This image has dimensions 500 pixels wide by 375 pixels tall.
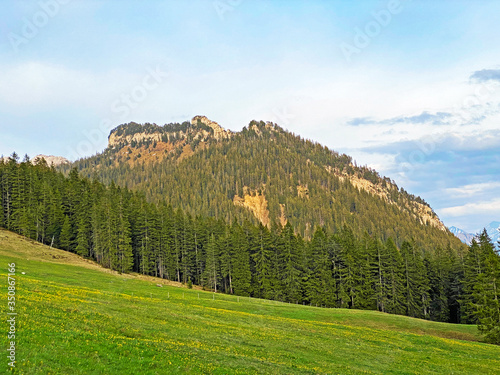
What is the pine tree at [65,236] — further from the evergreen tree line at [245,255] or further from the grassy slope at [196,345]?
the grassy slope at [196,345]

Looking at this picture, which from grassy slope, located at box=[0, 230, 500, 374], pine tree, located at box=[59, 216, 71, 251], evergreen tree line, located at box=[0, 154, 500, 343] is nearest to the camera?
grassy slope, located at box=[0, 230, 500, 374]

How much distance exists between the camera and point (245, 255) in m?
96.9

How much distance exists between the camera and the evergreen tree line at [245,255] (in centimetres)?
8538

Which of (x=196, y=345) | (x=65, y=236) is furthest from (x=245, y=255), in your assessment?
(x=196, y=345)

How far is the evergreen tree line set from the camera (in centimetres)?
8538

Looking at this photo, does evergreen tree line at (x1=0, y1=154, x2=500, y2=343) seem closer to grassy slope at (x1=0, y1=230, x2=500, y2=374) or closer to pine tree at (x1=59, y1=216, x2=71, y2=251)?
pine tree at (x1=59, y1=216, x2=71, y2=251)

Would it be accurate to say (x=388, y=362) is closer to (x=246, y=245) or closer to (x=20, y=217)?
(x=246, y=245)

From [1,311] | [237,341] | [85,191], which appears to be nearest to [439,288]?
[237,341]

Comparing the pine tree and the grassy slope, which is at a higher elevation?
the pine tree

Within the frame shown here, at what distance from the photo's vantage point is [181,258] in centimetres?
10481

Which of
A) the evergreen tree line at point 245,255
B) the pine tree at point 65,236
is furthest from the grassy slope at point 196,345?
the pine tree at point 65,236

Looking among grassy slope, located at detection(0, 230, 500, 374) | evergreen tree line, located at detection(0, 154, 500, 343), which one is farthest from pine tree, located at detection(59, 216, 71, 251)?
grassy slope, located at detection(0, 230, 500, 374)

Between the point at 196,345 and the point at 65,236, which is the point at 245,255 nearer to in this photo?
the point at 65,236

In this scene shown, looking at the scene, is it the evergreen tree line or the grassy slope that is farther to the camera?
the evergreen tree line
